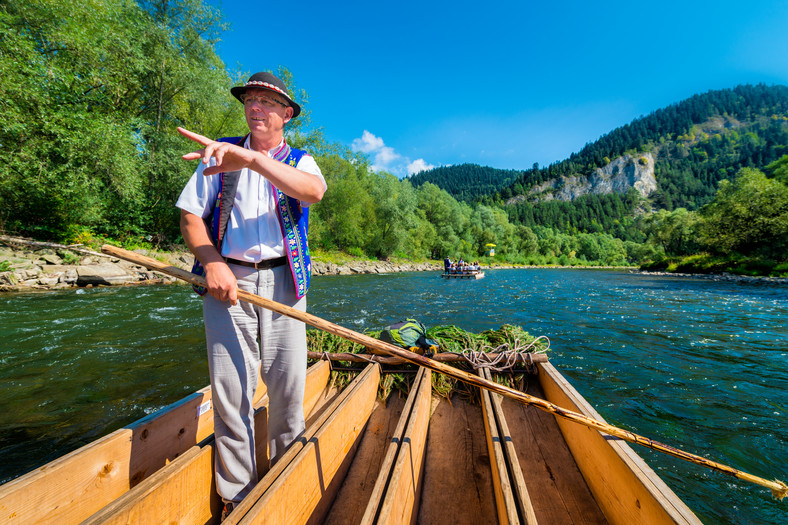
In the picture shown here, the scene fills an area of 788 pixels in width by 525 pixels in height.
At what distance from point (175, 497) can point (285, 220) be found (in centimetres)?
148

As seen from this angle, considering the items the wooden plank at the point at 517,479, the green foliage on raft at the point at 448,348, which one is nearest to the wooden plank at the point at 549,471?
the wooden plank at the point at 517,479

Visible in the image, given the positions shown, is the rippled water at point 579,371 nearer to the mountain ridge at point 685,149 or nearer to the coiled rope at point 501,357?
the coiled rope at point 501,357

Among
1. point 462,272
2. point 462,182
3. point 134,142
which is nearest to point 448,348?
point 134,142

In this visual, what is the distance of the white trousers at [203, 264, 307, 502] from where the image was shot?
173 cm

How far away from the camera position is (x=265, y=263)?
183 centimetres

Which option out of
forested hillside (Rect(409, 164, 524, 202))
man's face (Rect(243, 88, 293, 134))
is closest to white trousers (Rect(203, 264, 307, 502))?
man's face (Rect(243, 88, 293, 134))

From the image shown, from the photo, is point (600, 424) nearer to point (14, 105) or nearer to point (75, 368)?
point (75, 368)

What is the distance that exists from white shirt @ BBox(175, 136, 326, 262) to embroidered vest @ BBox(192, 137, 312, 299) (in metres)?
0.03

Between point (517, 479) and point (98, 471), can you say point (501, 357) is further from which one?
point (98, 471)

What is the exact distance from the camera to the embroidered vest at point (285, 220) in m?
1.75

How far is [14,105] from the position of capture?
9.80 metres

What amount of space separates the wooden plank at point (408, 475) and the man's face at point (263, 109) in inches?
78.3

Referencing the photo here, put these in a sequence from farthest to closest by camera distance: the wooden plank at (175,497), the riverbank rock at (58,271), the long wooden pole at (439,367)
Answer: the riverbank rock at (58,271), the long wooden pole at (439,367), the wooden plank at (175,497)

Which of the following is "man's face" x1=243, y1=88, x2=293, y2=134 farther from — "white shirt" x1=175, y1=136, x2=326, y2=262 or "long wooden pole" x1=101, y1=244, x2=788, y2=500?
"long wooden pole" x1=101, y1=244, x2=788, y2=500
